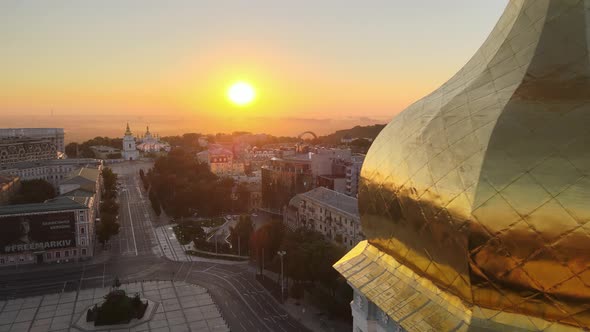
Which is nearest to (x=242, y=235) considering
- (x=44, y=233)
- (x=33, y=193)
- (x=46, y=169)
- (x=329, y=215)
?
(x=329, y=215)

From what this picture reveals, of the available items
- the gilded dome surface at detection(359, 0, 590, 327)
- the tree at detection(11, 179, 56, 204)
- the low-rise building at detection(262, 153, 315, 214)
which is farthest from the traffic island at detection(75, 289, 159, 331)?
the tree at detection(11, 179, 56, 204)

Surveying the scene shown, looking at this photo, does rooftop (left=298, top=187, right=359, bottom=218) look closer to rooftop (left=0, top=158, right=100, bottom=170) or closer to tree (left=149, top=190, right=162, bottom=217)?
tree (left=149, top=190, right=162, bottom=217)

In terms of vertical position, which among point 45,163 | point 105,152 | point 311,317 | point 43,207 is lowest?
point 311,317

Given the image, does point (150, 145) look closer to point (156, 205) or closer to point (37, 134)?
point (37, 134)

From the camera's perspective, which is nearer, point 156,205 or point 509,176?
point 509,176

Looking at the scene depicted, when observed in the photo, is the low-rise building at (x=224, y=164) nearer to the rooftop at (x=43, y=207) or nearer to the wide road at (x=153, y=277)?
the wide road at (x=153, y=277)

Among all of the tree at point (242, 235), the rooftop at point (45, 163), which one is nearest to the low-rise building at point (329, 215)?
the tree at point (242, 235)

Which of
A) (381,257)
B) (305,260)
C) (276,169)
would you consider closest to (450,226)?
(381,257)
